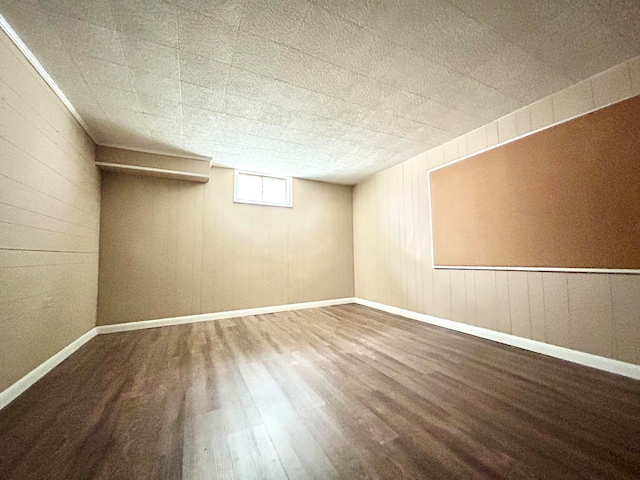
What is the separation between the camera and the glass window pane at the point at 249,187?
14.4 feet

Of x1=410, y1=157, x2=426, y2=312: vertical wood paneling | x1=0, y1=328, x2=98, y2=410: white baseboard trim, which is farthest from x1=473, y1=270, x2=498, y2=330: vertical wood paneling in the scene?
x1=0, y1=328, x2=98, y2=410: white baseboard trim

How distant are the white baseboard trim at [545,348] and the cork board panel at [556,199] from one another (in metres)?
0.79

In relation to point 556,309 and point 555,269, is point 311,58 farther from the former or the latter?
point 556,309

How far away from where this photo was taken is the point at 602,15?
5.16 ft

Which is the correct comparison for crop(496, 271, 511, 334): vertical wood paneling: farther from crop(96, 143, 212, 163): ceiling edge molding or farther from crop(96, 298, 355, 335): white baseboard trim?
crop(96, 143, 212, 163): ceiling edge molding

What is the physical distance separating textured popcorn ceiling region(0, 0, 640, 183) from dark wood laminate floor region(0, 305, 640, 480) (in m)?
2.58

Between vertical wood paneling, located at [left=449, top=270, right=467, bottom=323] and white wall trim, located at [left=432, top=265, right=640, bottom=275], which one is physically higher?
white wall trim, located at [left=432, top=265, right=640, bottom=275]

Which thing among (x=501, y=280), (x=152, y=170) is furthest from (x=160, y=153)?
(x=501, y=280)

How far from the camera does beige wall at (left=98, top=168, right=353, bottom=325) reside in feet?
11.3

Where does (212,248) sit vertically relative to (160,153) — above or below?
below

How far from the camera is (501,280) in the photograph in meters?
2.77

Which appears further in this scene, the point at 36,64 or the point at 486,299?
the point at 486,299

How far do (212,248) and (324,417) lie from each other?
334 centimetres

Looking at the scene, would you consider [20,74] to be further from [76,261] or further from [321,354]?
[321,354]
